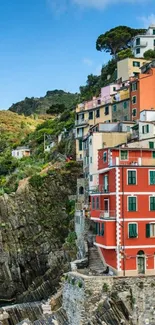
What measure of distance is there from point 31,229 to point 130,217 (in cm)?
2875

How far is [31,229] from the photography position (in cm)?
7269

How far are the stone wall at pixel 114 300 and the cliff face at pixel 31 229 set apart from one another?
2363cm

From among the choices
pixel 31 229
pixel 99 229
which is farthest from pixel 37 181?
pixel 99 229

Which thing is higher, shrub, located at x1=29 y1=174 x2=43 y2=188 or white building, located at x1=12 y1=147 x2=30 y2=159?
white building, located at x1=12 y1=147 x2=30 y2=159

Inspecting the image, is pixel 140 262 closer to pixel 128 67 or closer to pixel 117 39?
pixel 128 67

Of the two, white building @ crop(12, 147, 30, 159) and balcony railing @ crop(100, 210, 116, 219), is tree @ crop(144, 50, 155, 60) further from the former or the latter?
balcony railing @ crop(100, 210, 116, 219)

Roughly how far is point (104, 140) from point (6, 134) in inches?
3116

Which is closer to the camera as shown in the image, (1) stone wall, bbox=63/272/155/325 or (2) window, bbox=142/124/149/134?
(1) stone wall, bbox=63/272/155/325

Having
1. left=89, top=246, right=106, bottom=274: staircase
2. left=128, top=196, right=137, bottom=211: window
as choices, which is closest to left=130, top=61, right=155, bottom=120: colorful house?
left=89, top=246, right=106, bottom=274: staircase

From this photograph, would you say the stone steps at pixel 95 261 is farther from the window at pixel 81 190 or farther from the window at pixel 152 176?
the window at pixel 81 190

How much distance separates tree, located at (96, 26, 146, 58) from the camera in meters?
111

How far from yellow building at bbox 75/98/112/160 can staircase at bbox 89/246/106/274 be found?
79.8 ft

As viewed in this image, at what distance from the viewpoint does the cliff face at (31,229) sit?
2756 inches

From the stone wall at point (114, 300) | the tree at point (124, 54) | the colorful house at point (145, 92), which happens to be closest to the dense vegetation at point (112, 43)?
the tree at point (124, 54)
